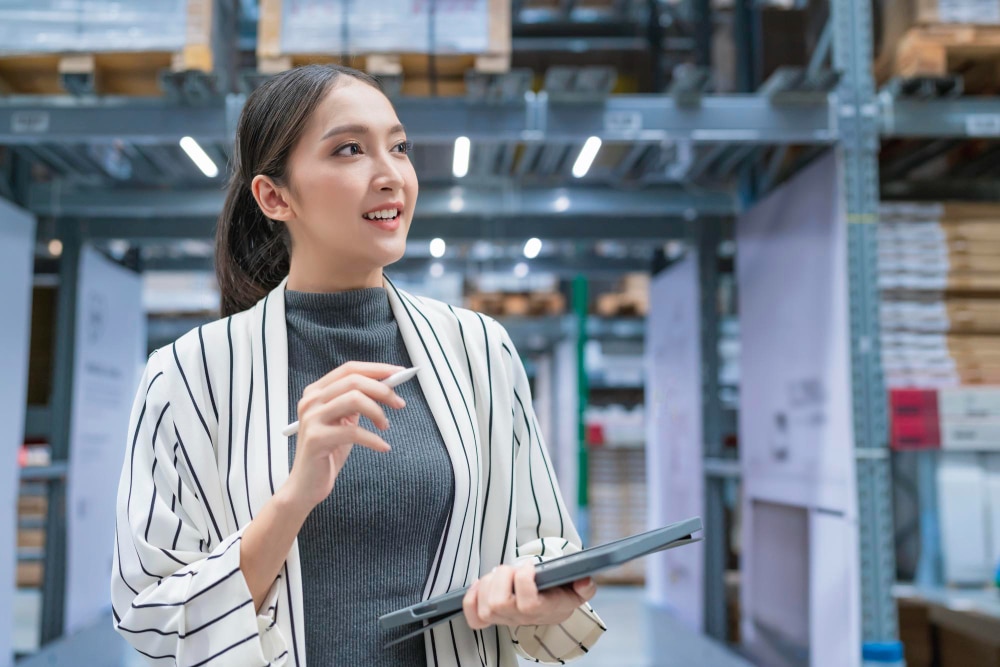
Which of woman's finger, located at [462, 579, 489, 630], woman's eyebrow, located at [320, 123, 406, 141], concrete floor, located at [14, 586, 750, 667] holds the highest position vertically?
woman's eyebrow, located at [320, 123, 406, 141]

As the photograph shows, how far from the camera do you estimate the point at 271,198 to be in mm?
1499

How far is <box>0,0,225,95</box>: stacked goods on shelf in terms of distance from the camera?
142 inches

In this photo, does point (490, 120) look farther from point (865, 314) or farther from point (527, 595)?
point (527, 595)

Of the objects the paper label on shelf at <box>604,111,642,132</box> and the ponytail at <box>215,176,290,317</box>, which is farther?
the paper label on shelf at <box>604,111,642,132</box>

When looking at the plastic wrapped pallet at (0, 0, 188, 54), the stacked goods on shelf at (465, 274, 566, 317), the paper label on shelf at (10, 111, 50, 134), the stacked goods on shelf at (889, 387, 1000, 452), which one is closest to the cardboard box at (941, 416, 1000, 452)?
the stacked goods on shelf at (889, 387, 1000, 452)

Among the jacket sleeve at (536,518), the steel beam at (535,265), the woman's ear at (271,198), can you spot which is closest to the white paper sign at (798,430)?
the steel beam at (535,265)

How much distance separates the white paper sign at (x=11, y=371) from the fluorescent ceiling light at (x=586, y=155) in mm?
2707

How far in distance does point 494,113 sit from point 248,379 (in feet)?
8.26

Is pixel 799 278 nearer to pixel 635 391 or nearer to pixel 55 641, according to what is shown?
pixel 55 641

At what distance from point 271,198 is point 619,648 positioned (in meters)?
6.57

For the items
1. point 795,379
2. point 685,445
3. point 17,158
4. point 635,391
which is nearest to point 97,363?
point 17,158

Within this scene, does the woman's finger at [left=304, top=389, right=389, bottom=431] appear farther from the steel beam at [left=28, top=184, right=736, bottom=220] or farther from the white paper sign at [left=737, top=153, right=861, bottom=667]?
the steel beam at [left=28, top=184, right=736, bottom=220]

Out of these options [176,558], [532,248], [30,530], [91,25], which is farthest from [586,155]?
[30,530]

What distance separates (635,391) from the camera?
37.0 feet
